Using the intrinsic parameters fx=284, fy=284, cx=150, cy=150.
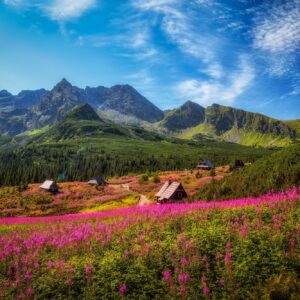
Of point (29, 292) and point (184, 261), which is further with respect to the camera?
point (184, 261)

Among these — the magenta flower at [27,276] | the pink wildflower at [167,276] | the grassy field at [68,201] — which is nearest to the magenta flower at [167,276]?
the pink wildflower at [167,276]

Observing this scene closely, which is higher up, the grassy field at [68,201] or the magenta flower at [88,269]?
the magenta flower at [88,269]

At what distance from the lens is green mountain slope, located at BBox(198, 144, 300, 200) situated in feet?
62.4

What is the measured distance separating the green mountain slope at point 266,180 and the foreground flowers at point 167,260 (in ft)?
23.3

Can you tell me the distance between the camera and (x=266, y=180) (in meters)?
20.4

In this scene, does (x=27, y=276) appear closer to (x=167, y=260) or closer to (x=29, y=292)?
(x=29, y=292)

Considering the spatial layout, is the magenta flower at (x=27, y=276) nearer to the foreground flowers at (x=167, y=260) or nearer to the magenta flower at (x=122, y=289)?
the foreground flowers at (x=167, y=260)

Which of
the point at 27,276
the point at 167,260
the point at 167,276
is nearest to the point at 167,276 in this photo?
the point at 167,276

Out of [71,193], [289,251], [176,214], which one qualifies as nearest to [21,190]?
[71,193]

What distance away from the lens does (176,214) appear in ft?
44.9

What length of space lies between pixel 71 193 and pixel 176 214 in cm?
7263

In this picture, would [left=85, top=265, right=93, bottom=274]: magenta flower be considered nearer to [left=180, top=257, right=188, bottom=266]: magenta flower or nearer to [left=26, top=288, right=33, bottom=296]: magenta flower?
[left=26, top=288, right=33, bottom=296]: magenta flower

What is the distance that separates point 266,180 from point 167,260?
1391 centimetres

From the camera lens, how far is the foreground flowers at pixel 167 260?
25.7 feet
